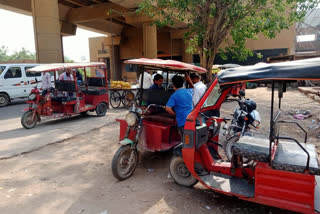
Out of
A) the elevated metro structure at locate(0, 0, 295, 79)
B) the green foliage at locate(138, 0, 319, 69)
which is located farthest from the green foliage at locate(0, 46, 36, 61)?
the green foliage at locate(138, 0, 319, 69)

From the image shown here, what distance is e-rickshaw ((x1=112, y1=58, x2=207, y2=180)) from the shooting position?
4094 mm

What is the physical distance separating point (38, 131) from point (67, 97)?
1640mm

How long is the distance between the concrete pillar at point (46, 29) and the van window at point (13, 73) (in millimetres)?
1946

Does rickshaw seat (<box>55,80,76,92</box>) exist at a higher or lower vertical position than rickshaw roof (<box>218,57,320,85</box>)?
lower

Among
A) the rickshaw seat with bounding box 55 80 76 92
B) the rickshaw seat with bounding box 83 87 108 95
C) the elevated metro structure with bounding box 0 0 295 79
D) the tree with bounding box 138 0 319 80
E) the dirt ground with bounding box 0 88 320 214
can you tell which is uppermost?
the elevated metro structure with bounding box 0 0 295 79

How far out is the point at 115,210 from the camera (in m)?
3.20

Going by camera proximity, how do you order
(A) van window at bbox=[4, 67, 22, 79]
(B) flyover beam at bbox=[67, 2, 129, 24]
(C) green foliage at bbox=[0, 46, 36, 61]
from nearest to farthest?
(A) van window at bbox=[4, 67, 22, 79] → (B) flyover beam at bbox=[67, 2, 129, 24] → (C) green foliage at bbox=[0, 46, 36, 61]

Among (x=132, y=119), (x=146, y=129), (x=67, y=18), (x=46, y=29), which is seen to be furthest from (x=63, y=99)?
(x=67, y=18)

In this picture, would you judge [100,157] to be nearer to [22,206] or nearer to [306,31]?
[22,206]

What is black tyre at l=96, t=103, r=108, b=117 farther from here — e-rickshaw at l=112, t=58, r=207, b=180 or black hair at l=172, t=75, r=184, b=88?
black hair at l=172, t=75, r=184, b=88

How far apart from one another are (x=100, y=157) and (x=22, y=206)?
1.99 metres

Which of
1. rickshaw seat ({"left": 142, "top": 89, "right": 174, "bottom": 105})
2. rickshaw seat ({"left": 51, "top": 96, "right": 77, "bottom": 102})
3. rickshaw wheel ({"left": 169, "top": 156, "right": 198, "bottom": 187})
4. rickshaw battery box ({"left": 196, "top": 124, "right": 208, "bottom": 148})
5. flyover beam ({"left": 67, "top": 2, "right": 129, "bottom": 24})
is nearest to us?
rickshaw battery box ({"left": 196, "top": 124, "right": 208, "bottom": 148})

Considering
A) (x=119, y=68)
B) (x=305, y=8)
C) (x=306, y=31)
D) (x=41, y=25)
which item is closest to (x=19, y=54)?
(x=119, y=68)

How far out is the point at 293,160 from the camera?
286 cm
